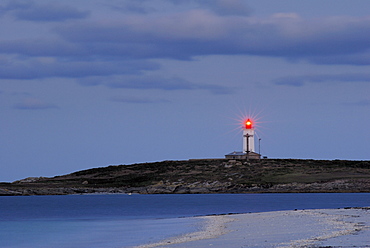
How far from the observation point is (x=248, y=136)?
165500mm

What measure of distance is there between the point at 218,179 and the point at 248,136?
20040 millimetres

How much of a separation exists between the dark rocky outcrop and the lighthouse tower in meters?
5.54

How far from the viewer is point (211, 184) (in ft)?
486

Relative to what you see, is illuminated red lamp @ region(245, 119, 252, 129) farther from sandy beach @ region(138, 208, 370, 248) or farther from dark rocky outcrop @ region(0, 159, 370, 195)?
sandy beach @ region(138, 208, 370, 248)

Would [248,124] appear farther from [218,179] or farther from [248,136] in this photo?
[218,179]

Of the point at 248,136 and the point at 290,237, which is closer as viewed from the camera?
the point at 290,237

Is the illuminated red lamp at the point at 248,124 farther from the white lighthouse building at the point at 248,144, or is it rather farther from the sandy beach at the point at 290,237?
the sandy beach at the point at 290,237

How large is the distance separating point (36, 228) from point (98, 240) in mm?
16887

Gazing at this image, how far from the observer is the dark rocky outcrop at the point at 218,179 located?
14212 cm

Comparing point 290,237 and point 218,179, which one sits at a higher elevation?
point 218,179

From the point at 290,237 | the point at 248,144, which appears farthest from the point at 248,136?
the point at 290,237

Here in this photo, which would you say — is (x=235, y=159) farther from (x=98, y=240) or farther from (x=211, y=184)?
(x=98, y=240)

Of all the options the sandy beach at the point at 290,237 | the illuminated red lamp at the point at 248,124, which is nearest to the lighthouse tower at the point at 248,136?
the illuminated red lamp at the point at 248,124

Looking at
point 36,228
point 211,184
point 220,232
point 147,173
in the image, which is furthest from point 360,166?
point 220,232
